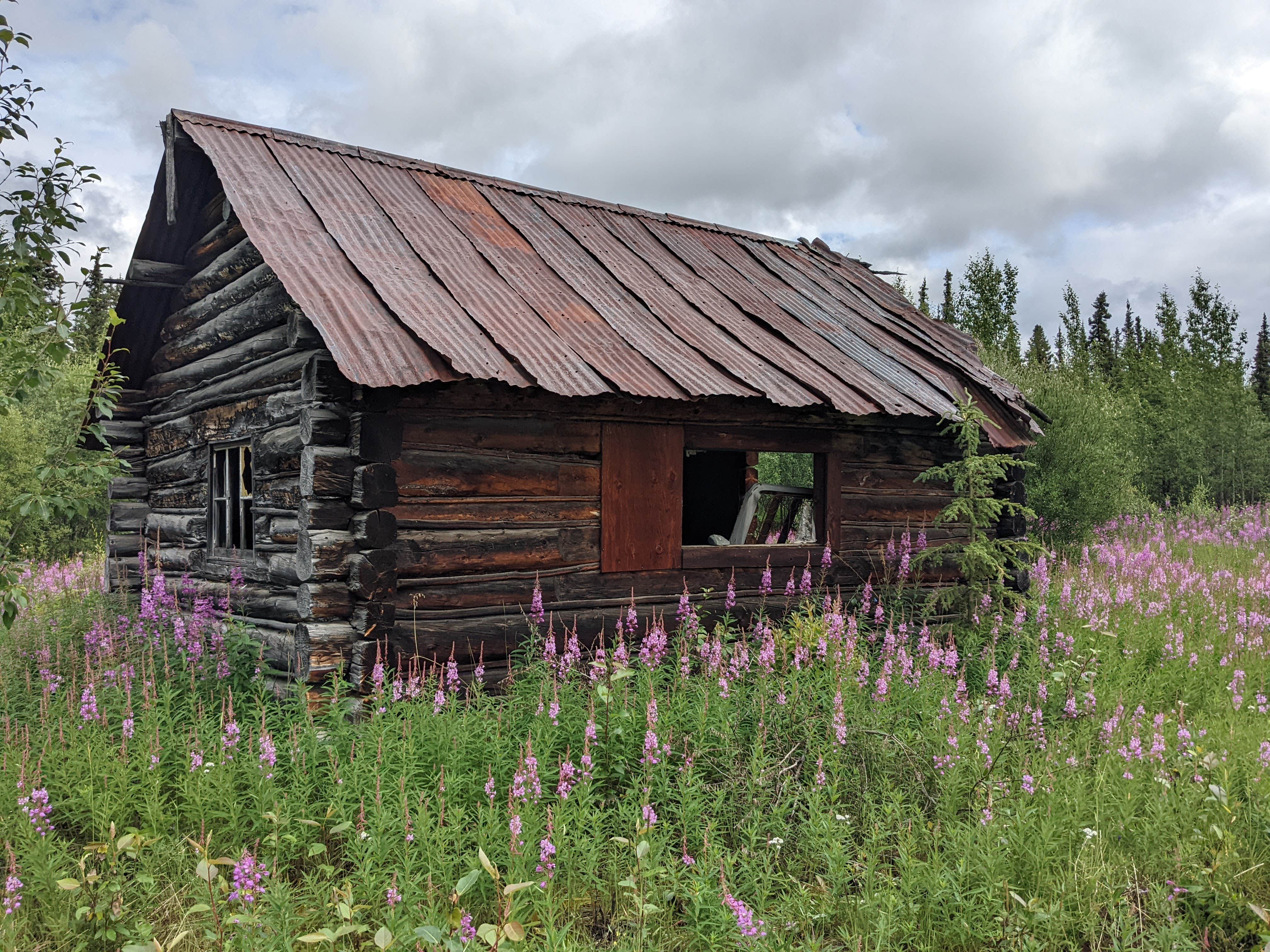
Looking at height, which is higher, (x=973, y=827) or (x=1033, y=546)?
(x=1033, y=546)

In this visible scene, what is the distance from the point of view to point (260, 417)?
24.8 ft

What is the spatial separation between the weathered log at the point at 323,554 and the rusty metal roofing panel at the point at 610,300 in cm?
288

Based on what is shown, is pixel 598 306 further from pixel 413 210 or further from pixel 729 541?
pixel 729 541

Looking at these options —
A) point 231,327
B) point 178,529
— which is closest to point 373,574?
point 231,327

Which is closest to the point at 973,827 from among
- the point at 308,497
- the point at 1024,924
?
the point at 1024,924

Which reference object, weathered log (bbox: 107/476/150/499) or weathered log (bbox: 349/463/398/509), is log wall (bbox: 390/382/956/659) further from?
weathered log (bbox: 107/476/150/499)

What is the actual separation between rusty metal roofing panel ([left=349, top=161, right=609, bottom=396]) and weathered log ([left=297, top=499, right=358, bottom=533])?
167cm

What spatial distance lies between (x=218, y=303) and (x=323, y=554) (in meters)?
3.81

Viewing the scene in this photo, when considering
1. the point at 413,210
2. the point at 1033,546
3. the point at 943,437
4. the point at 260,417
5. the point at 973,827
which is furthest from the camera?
the point at 943,437

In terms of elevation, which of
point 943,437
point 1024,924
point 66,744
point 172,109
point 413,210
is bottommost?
point 1024,924

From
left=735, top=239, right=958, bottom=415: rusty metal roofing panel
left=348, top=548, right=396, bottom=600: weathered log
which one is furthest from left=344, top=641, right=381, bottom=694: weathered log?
left=735, top=239, right=958, bottom=415: rusty metal roofing panel

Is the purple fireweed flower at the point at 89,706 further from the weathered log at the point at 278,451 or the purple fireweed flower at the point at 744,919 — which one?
the purple fireweed flower at the point at 744,919

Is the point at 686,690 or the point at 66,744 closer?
the point at 66,744

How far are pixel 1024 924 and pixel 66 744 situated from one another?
17.3 ft
